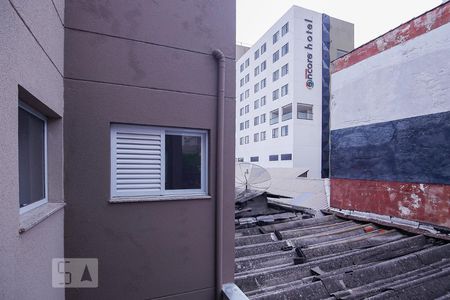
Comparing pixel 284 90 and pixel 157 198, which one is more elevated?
pixel 284 90

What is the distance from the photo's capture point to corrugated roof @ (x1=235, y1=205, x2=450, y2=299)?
4594mm

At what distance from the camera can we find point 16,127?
1970 millimetres

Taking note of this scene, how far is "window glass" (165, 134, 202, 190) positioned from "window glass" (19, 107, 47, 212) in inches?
59.8

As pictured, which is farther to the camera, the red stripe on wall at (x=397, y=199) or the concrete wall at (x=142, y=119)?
the red stripe on wall at (x=397, y=199)

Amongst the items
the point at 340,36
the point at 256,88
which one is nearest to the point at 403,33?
the point at 340,36

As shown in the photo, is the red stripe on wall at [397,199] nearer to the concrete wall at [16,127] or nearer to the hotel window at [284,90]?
the concrete wall at [16,127]

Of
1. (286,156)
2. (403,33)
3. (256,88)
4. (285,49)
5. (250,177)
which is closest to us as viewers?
(403,33)

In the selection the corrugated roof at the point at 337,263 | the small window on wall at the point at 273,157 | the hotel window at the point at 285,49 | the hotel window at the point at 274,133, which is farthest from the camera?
the hotel window at the point at 274,133

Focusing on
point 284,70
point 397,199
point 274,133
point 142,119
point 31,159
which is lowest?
point 397,199

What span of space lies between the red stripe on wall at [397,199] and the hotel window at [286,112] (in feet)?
62.4

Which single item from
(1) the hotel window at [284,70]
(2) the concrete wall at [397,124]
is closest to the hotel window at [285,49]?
(1) the hotel window at [284,70]

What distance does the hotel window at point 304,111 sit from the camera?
2870cm

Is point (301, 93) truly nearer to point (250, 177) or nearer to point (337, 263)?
point (250, 177)

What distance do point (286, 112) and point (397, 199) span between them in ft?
76.5
